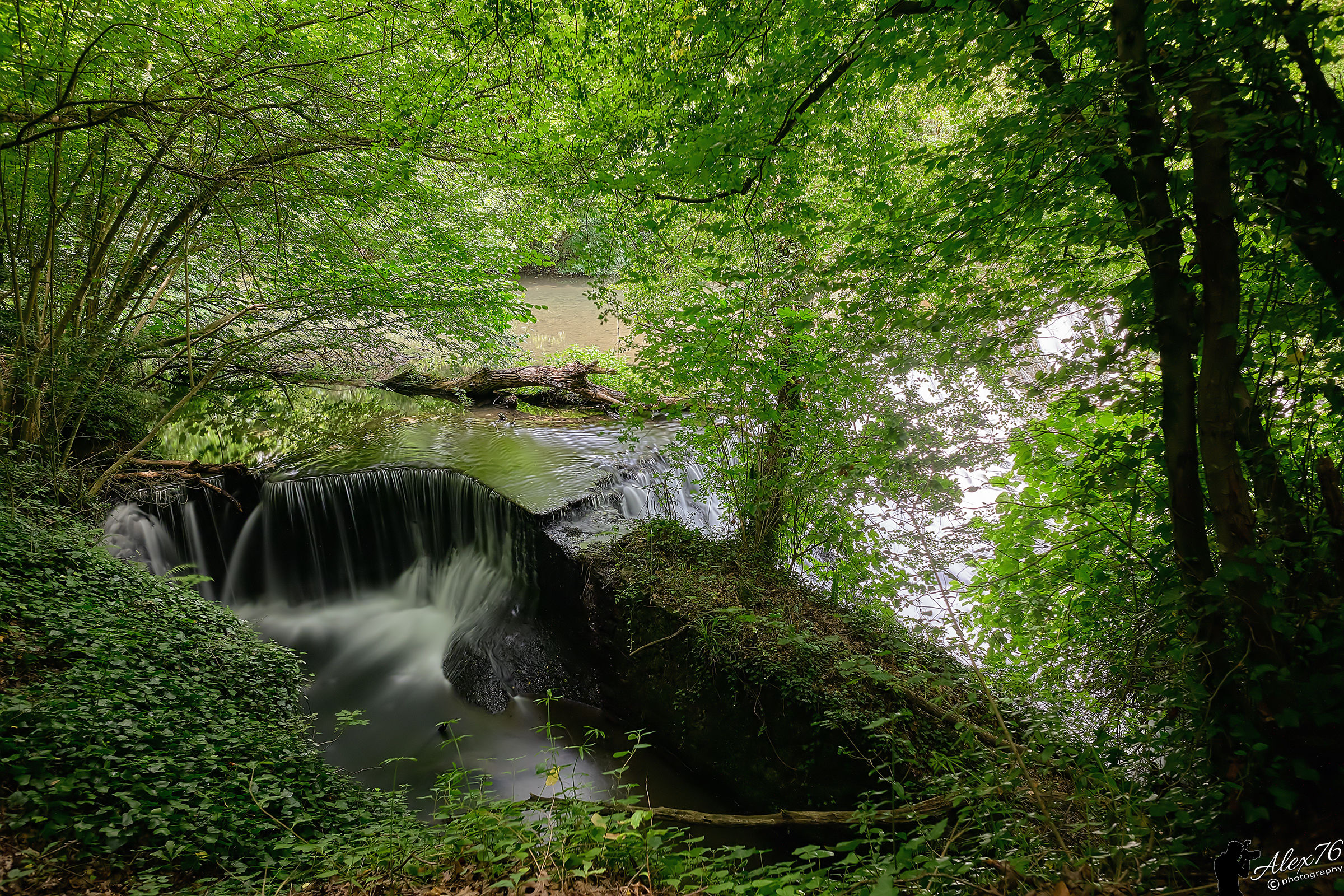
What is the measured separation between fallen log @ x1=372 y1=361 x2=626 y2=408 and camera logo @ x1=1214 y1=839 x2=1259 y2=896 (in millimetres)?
9256

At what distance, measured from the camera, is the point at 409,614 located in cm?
689

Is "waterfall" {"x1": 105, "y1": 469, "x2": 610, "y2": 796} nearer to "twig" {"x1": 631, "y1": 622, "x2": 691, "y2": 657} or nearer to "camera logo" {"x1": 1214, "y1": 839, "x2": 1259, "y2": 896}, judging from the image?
"twig" {"x1": 631, "y1": 622, "x2": 691, "y2": 657}

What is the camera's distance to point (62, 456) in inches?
219

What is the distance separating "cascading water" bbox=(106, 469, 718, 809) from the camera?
502cm

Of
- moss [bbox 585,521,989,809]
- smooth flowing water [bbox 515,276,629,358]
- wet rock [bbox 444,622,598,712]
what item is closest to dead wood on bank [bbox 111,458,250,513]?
wet rock [bbox 444,622,598,712]

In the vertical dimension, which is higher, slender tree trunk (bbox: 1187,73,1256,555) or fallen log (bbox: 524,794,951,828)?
slender tree trunk (bbox: 1187,73,1256,555)

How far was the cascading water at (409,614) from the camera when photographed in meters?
5.02

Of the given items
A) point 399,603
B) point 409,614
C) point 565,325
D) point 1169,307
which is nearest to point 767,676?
point 1169,307

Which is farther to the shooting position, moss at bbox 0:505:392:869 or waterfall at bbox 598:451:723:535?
waterfall at bbox 598:451:723:535

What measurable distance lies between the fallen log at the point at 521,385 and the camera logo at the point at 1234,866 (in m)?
9.26

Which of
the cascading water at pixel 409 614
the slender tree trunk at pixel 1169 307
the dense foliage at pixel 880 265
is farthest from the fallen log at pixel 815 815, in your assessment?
the cascading water at pixel 409 614

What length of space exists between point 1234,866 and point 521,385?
10.8 m

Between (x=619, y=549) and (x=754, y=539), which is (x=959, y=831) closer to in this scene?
(x=754, y=539)

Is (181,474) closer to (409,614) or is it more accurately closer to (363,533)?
(363,533)
